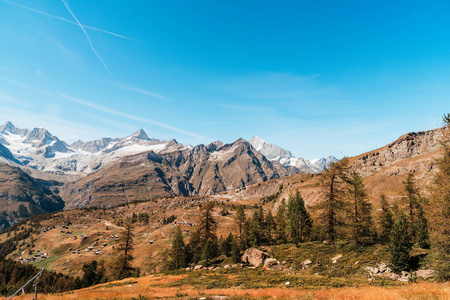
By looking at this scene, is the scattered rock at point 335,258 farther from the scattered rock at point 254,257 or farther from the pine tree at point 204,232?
the pine tree at point 204,232

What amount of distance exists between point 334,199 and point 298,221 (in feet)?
58.9

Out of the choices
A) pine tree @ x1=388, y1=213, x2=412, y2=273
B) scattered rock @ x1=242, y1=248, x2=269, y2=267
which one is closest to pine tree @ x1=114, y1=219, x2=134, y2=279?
scattered rock @ x1=242, y1=248, x2=269, y2=267

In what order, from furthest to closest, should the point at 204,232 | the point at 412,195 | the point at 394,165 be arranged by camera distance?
the point at 394,165, the point at 204,232, the point at 412,195

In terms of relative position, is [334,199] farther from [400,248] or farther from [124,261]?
[124,261]

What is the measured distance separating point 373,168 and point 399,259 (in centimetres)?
17570

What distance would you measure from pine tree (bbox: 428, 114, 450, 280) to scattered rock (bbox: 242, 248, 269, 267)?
28246 mm

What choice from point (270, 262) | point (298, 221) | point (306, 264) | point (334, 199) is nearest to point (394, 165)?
point (298, 221)

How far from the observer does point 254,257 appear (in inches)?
1789

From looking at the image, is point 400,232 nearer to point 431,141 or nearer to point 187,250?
point 187,250

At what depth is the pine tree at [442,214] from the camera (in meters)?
22.3

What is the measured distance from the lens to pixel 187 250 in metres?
69.1

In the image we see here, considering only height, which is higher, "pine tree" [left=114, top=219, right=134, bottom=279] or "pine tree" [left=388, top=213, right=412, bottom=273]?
"pine tree" [left=388, top=213, right=412, bottom=273]

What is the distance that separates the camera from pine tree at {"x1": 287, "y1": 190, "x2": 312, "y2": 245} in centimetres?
5238

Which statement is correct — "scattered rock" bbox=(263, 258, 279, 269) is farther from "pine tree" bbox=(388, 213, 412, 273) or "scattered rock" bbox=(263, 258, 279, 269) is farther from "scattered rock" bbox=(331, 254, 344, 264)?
"pine tree" bbox=(388, 213, 412, 273)
